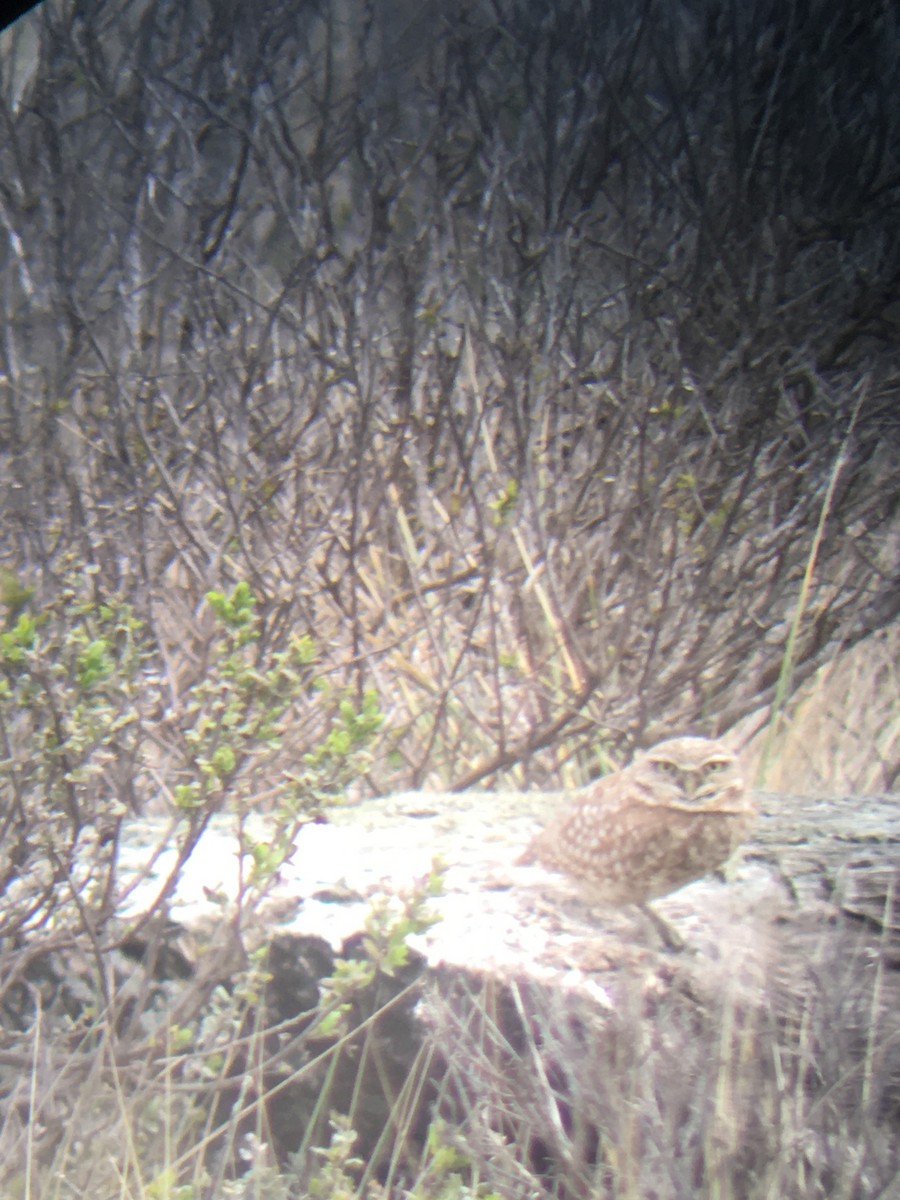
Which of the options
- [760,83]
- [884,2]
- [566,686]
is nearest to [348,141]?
[760,83]

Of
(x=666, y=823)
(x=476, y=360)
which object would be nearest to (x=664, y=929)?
(x=666, y=823)

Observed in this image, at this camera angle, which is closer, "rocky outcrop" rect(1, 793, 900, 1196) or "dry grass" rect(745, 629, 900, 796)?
"rocky outcrop" rect(1, 793, 900, 1196)

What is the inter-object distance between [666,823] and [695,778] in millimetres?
84

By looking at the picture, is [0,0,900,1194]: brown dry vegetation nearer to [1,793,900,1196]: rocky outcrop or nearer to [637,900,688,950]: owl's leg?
[1,793,900,1196]: rocky outcrop

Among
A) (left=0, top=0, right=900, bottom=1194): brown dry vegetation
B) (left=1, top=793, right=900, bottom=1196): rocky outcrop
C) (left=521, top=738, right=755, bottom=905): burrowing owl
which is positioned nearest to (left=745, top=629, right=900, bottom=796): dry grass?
(left=0, top=0, right=900, bottom=1194): brown dry vegetation

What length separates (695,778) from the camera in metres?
1.78

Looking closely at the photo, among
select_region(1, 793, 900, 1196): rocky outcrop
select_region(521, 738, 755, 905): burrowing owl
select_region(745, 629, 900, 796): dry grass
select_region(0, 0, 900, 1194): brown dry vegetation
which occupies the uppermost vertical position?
select_region(0, 0, 900, 1194): brown dry vegetation

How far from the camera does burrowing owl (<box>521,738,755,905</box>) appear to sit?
177cm

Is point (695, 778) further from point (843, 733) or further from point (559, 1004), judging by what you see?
point (843, 733)

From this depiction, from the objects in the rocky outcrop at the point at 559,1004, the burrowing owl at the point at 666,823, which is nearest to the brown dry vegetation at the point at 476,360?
the rocky outcrop at the point at 559,1004

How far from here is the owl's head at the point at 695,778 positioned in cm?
177

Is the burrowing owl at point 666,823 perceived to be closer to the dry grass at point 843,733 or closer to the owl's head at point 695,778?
the owl's head at point 695,778

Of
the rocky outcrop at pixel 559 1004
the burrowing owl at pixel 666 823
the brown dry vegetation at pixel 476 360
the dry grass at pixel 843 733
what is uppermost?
the brown dry vegetation at pixel 476 360

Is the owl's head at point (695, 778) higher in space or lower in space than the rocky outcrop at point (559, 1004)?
higher
